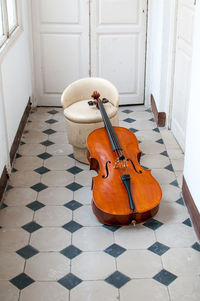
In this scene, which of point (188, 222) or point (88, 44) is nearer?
point (188, 222)

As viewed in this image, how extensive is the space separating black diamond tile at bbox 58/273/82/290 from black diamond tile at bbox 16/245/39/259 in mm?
371

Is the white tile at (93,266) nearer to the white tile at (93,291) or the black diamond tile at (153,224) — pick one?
the white tile at (93,291)

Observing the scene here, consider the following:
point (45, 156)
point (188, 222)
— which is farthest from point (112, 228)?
point (45, 156)

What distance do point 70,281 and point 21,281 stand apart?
13.3 inches

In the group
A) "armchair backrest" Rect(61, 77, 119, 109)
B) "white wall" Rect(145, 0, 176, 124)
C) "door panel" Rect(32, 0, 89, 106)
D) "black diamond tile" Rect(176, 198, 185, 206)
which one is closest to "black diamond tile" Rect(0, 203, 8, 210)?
"armchair backrest" Rect(61, 77, 119, 109)

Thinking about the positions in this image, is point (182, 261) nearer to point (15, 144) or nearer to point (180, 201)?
point (180, 201)

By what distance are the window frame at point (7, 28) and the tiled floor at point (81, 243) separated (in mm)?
1193

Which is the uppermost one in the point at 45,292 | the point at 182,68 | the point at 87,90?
the point at 182,68

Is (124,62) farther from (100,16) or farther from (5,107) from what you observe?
(5,107)

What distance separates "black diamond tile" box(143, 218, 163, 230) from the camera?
3.85m

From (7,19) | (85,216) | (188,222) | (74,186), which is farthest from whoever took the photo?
(7,19)

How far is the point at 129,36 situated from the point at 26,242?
3413mm

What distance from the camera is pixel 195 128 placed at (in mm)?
3809

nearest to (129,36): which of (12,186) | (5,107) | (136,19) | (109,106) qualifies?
(136,19)
